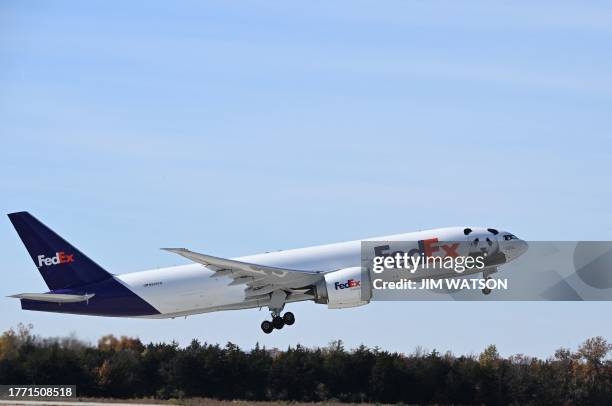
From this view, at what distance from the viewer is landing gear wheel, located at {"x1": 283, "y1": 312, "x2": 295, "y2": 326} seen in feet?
240

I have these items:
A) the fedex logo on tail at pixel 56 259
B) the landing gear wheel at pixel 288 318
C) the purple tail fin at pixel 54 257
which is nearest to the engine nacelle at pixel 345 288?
the landing gear wheel at pixel 288 318

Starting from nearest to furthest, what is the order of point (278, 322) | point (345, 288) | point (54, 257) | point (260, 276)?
point (345, 288)
point (260, 276)
point (278, 322)
point (54, 257)

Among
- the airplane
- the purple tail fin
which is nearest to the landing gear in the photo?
the airplane

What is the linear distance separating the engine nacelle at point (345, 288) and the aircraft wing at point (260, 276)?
0.92 metres

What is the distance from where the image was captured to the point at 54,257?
251 ft

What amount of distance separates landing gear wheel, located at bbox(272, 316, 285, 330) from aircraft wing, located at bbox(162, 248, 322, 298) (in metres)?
1.35

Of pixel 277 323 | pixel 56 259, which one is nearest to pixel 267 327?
pixel 277 323

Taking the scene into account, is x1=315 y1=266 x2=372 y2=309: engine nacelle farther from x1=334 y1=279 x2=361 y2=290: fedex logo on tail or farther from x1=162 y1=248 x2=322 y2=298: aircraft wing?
x1=162 y1=248 x2=322 y2=298: aircraft wing

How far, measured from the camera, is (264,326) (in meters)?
73.1

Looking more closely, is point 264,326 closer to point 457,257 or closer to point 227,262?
point 227,262

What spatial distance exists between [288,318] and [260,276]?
270 cm

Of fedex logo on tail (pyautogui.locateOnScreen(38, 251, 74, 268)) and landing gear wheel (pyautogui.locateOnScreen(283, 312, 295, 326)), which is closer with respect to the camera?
landing gear wheel (pyautogui.locateOnScreen(283, 312, 295, 326))

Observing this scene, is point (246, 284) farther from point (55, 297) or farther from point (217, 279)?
point (55, 297)

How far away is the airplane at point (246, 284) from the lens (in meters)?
71.6
